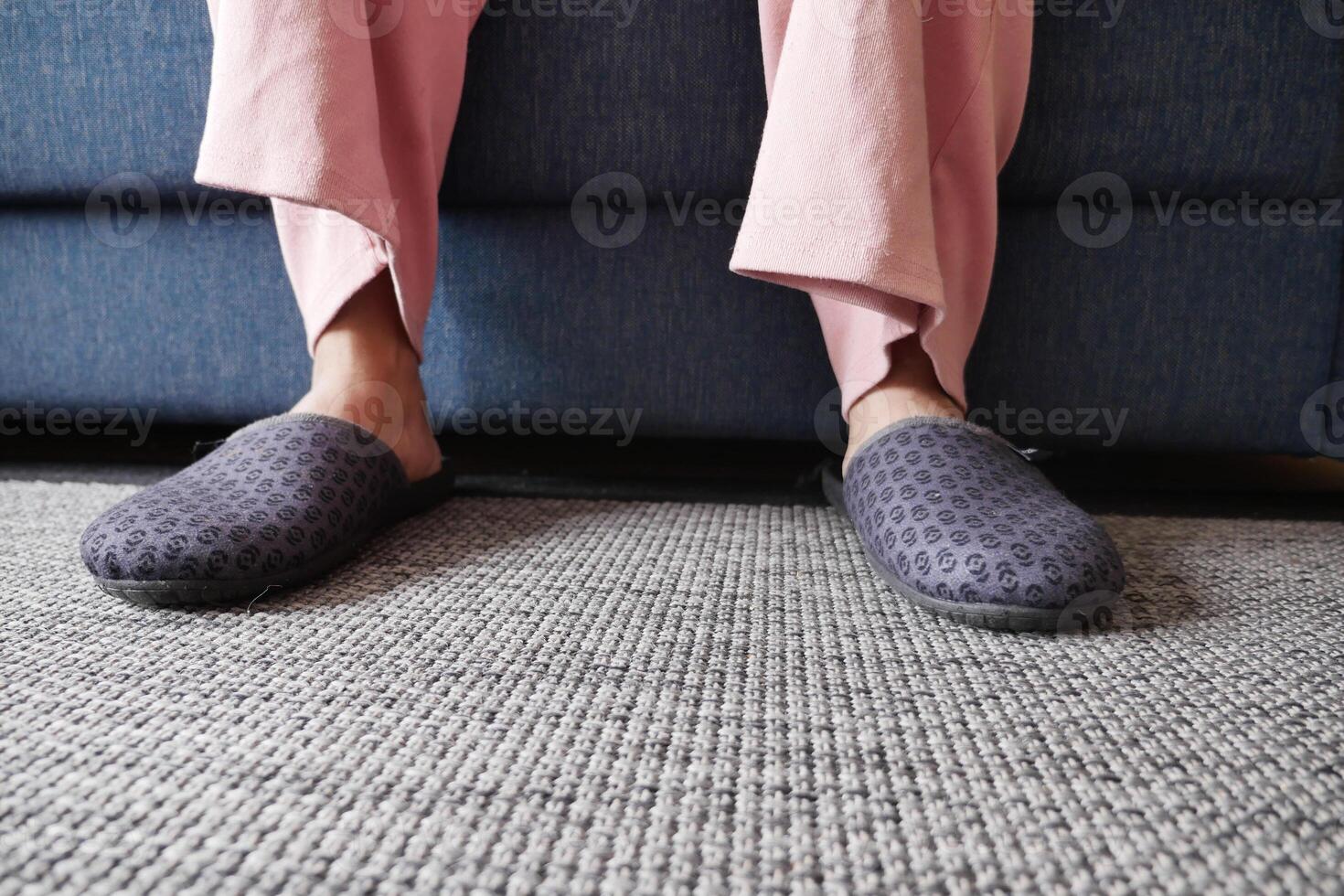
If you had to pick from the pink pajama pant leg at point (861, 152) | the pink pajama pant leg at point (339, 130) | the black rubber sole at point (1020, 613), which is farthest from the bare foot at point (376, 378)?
the black rubber sole at point (1020, 613)

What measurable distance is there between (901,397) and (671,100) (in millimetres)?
289

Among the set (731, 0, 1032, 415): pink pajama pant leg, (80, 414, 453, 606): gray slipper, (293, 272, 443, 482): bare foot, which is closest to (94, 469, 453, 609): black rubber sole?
(80, 414, 453, 606): gray slipper

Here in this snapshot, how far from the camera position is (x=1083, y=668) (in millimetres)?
381

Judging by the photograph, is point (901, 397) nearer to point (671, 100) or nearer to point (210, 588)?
point (671, 100)

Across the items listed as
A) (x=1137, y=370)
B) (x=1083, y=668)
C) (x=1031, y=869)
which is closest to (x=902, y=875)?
(x=1031, y=869)

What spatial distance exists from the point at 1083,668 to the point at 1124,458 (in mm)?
603

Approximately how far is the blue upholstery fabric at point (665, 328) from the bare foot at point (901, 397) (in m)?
0.12

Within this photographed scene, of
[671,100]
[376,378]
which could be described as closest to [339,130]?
[376,378]

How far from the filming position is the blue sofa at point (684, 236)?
25.9 inches

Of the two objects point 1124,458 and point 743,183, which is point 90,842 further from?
point 1124,458

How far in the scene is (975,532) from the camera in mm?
439

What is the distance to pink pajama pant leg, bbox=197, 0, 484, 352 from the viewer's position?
0.50 metres

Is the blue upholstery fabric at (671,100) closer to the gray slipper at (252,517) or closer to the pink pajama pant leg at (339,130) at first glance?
the pink pajama pant leg at (339,130)

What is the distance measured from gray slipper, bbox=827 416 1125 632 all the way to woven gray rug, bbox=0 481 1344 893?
0.02 metres
